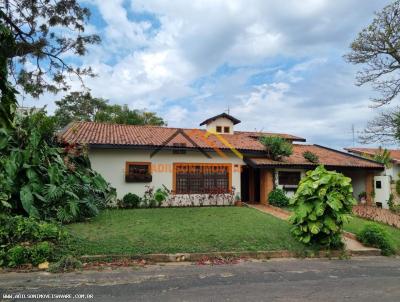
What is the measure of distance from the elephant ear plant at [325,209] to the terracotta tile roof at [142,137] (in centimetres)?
736

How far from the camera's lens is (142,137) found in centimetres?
1532

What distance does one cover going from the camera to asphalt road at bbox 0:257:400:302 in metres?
4.77

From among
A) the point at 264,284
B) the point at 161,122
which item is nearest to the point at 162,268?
the point at 264,284

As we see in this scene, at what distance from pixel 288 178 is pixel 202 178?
15.0 feet

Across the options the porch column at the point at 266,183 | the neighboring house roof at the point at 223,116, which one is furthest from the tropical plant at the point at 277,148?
the neighboring house roof at the point at 223,116

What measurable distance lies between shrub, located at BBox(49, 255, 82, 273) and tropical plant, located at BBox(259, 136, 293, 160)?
38.9ft

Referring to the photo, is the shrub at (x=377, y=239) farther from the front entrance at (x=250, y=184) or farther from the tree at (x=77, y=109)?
the tree at (x=77, y=109)

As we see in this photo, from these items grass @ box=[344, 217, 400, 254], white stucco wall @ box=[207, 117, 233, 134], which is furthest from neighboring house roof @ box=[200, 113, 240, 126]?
grass @ box=[344, 217, 400, 254]

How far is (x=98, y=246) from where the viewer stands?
6859mm

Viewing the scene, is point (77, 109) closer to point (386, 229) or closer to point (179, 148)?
point (179, 148)

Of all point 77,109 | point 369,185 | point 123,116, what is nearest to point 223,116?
point 369,185

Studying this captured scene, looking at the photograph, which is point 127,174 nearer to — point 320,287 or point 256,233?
point 256,233

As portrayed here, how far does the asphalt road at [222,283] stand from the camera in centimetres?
477

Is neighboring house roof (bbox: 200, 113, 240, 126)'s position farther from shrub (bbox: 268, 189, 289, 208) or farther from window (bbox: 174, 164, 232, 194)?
shrub (bbox: 268, 189, 289, 208)
